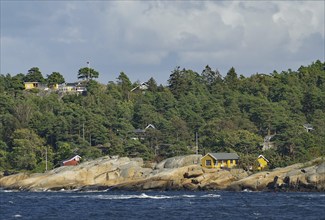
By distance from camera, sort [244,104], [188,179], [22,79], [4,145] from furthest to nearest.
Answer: [22,79]
[244,104]
[4,145]
[188,179]

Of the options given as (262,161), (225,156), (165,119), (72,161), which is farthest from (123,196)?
(165,119)

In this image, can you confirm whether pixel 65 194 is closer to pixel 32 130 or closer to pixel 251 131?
pixel 32 130

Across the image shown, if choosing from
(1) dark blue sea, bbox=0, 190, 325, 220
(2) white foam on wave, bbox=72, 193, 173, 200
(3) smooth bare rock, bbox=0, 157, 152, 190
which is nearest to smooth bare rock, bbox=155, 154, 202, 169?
(3) smooth bare rock, bbox=0, 157, 152, 190

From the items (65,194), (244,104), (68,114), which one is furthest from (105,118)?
(65,194)

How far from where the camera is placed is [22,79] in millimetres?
143250

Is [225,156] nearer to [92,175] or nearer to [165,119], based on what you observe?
[92,175]

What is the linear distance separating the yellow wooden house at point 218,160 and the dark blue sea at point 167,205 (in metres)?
14.3

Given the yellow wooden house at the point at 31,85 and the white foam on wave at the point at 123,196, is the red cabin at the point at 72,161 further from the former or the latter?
the yellow wooden house at the point at 31,85

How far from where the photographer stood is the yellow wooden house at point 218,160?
91.3m

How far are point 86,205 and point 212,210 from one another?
1187cm

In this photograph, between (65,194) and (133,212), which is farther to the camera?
(65,194)

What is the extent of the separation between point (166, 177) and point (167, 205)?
67.8 feet

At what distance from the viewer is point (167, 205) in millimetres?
60969

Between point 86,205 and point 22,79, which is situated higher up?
point 22,79
